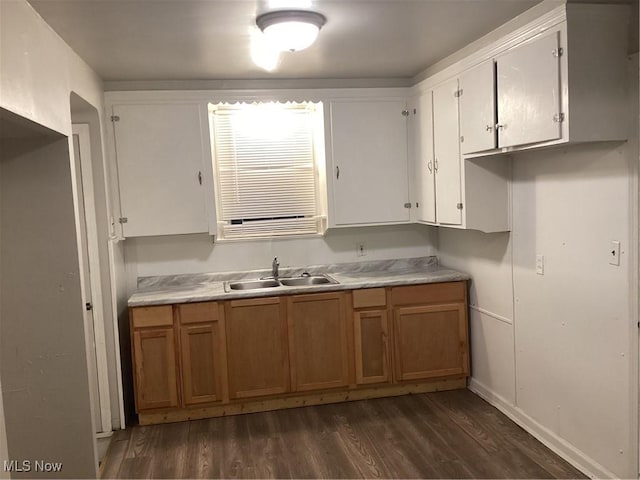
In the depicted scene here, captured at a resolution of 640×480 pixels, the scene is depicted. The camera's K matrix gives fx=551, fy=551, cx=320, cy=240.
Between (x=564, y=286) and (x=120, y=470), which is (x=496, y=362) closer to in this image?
(x=564, y=286)

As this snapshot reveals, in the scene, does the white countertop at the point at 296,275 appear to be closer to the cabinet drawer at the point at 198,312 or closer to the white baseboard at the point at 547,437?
the cabinet drawer at the point at 198,312

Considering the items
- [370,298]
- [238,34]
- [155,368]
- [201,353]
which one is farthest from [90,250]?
[370,298]

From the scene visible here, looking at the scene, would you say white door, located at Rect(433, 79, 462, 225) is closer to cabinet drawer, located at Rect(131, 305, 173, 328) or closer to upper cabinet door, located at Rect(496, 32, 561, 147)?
upper cabinet door, located at Rect(496, 32, 561, 147)

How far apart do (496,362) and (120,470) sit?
251cm

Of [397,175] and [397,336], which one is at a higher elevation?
[397,175]

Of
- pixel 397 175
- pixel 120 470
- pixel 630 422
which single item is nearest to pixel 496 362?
pixel 630 422

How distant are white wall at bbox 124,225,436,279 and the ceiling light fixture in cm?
197

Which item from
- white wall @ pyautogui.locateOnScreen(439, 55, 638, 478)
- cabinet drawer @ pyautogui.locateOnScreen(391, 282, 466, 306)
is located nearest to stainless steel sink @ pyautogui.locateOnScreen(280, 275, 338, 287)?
cabinet drawer @ pyautogui.locateOnScreen(391, 282, 466, 306)

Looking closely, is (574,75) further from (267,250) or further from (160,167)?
(160,167)

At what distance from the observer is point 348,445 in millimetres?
3361

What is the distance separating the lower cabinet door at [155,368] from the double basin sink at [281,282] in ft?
2.20

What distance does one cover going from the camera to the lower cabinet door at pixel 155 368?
3715 mm

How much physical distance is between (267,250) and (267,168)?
0.65m

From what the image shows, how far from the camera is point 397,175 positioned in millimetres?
4316
